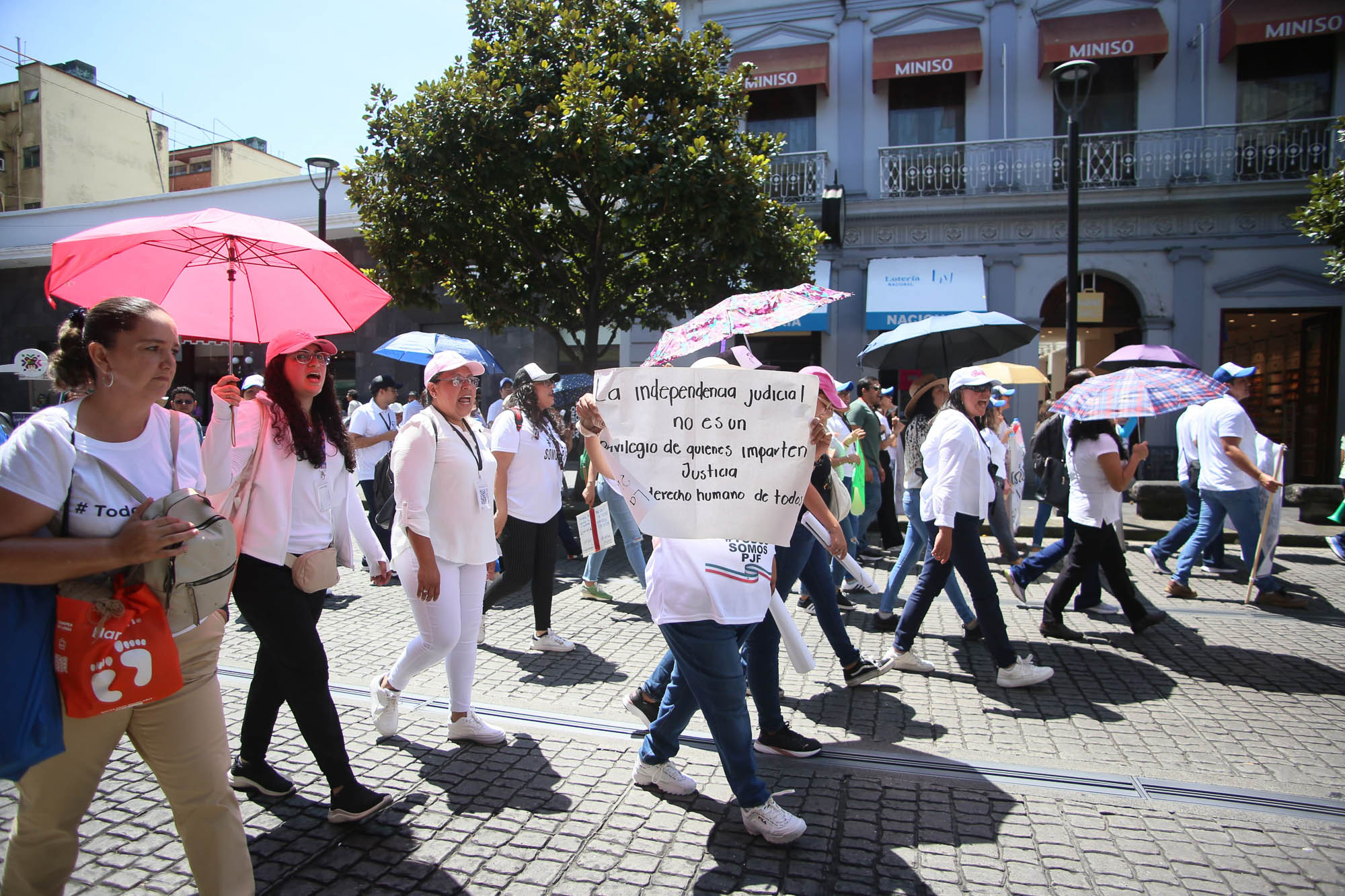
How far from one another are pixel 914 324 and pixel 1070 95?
11.7 m

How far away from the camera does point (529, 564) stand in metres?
5.50

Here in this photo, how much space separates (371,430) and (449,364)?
468 centimetres

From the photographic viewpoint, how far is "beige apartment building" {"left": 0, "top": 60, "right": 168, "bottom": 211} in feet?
95.7

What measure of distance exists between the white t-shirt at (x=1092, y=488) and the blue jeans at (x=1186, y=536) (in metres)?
2.84

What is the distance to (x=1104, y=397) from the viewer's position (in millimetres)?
5410

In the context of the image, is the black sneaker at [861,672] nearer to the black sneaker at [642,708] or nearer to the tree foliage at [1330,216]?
Answer: the black sneaker at [642,708]

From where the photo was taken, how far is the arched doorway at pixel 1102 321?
15.7 meters

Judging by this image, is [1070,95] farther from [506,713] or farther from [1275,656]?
[506,713]

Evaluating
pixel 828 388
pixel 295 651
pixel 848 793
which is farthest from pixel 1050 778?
pixel 295 651

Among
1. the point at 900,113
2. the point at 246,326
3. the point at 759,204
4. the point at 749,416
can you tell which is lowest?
the point at 749,416

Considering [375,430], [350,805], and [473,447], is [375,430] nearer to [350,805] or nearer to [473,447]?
[473,447]

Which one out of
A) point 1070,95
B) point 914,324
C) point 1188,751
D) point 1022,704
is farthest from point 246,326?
point 1070,95

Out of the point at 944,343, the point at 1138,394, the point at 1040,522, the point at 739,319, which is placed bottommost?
the point at 1040,522

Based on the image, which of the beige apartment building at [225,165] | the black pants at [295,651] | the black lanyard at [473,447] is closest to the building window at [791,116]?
the black lanyard at [473,447]
